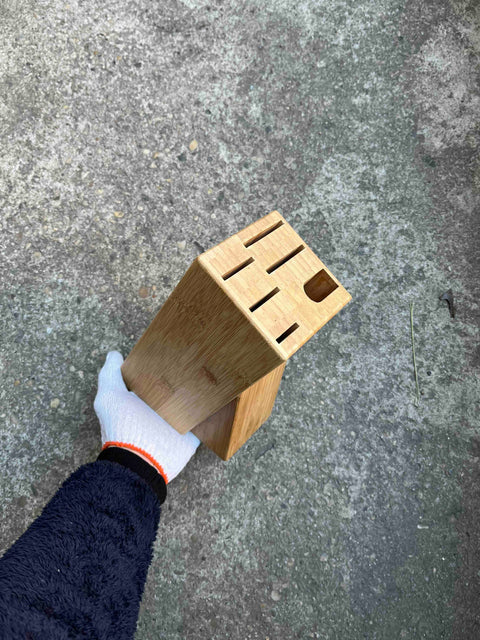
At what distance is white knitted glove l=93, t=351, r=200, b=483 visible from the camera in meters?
1.33

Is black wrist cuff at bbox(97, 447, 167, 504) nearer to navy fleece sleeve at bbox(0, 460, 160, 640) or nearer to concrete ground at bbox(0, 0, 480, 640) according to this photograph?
navy fleece sleeve at bbox(0, 460, 160, 640)

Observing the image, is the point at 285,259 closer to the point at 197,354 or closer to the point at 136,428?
the point at 197,354

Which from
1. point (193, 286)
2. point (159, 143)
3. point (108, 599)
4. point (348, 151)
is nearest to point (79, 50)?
point (159, 143)

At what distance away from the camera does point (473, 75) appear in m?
1.88

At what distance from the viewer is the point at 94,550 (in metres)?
0.98

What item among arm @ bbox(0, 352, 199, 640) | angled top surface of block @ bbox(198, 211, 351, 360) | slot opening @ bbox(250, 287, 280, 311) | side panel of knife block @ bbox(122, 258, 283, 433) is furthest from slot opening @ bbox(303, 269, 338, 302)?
arm @ bbox(0, 352, 199, 640)

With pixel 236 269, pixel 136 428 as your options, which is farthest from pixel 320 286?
pixel 136 428

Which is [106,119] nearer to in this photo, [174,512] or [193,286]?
[193,286]

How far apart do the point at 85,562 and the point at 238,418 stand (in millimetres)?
503

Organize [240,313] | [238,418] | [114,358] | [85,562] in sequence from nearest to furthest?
[240,313]
[85,562]
[238,418]
[114,358]

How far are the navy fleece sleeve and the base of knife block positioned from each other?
26 centimetres

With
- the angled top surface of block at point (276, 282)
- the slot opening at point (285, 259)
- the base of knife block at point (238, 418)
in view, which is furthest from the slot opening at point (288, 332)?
the base of knife block at point (238, 418)

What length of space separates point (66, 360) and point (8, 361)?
18cm

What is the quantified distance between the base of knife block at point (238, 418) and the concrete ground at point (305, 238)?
0.58 feet
